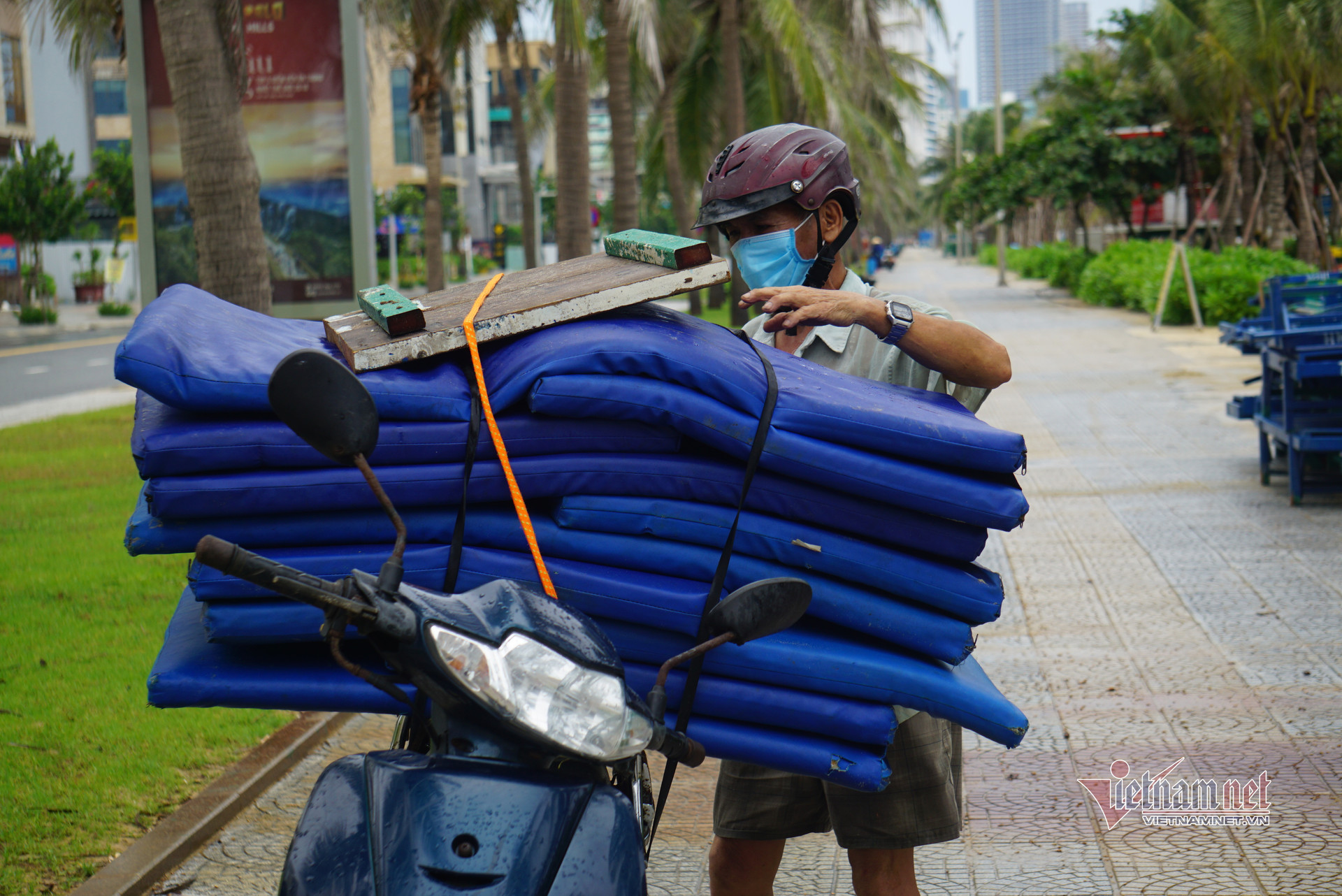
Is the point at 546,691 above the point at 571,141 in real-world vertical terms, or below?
below

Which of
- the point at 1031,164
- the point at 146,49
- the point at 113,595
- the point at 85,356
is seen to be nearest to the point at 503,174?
the point at 1031,164

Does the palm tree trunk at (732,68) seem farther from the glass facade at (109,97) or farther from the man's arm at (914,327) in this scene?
the glass facade at (109,97)

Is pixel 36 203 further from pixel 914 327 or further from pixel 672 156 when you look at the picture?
pixel 914 327

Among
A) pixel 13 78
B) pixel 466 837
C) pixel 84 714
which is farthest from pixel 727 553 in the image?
pixel 13 78

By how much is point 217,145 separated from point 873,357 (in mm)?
5583

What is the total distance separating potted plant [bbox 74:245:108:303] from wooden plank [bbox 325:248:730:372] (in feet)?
155

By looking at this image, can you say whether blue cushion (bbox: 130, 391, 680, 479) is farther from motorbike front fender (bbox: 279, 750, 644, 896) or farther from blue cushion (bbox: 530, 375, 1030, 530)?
motorbike front fender (bbox: 279, 750, 644, 896)

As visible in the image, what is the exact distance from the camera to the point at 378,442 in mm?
2010

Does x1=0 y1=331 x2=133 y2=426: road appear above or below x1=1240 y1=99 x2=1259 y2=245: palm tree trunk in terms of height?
below

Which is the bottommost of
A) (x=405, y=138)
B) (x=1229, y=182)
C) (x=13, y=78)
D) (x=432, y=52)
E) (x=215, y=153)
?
(x=215, y=153)

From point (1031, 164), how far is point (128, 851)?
3520 centimetres

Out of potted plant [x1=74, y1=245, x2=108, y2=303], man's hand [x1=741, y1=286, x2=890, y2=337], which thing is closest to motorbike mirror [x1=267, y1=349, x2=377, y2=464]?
man's hand [x1=741, y1=286, x2=890, y2=337]

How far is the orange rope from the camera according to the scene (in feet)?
6.57

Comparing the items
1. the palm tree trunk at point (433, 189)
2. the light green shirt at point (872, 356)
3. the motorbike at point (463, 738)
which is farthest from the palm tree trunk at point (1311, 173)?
the motorbike at point (463, 738)
